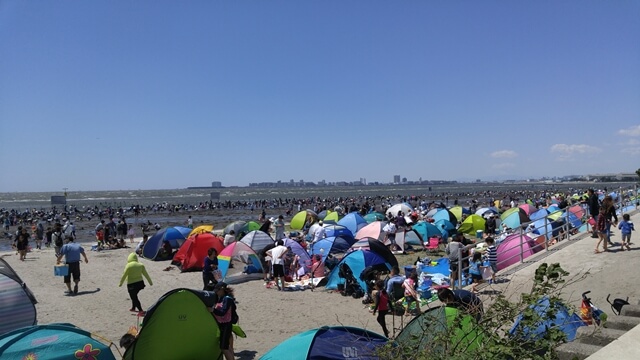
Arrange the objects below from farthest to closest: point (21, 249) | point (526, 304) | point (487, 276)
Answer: point (21, 249), point (487, 276), point (526, 304)

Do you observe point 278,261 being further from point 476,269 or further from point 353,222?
point 353,222

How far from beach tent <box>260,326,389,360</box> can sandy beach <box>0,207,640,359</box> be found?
1611 millimetres

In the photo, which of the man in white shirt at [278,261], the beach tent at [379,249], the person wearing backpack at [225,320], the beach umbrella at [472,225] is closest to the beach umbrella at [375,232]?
the beach tent at [379,249]

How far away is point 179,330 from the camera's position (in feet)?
20.3

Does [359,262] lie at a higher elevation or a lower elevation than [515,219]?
lower

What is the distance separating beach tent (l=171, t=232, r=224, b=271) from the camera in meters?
14.8

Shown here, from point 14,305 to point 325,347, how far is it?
5632mm

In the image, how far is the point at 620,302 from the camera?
7.01m

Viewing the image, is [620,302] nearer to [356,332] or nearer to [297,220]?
[356,332]

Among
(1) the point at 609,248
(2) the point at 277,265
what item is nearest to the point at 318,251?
(2) the point at 277,265

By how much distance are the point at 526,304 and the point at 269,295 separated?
8894 millimetres

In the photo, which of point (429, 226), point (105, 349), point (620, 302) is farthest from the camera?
point (429, 226)

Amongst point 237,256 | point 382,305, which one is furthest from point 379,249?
point 237,256

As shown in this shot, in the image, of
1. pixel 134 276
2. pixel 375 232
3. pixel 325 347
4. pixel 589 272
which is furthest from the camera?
pixel 375 232
